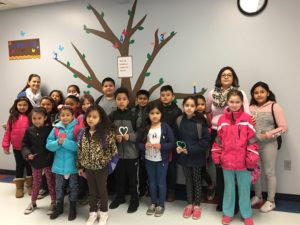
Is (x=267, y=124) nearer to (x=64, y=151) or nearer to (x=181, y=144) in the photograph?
(x=181, y=144)

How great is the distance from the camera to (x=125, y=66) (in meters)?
3.44

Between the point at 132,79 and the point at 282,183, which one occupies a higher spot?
the point at 132,79

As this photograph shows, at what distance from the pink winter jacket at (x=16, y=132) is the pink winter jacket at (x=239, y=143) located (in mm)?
2296

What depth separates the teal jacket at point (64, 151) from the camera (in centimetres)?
265

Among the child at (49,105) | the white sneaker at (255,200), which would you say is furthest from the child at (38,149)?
the white sneaker at (255,200)

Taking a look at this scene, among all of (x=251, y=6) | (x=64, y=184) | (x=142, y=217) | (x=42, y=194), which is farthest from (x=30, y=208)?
(x=251, y=6)

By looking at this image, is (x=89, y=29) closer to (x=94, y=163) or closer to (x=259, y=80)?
(x=94, y=163)

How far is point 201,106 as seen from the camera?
296 centimetres

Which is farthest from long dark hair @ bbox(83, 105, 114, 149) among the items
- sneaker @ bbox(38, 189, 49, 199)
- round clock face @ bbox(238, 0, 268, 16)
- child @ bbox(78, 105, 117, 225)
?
round clock face @ bbox(238, 0, 268, 16)

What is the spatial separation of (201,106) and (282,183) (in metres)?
1.26

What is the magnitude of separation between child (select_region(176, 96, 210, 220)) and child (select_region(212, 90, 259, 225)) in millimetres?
178

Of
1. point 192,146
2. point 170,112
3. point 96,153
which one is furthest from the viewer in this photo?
point 170,112

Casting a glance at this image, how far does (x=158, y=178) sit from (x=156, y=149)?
31cm

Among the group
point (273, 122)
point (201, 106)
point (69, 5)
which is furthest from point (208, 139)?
point (69, 5)
